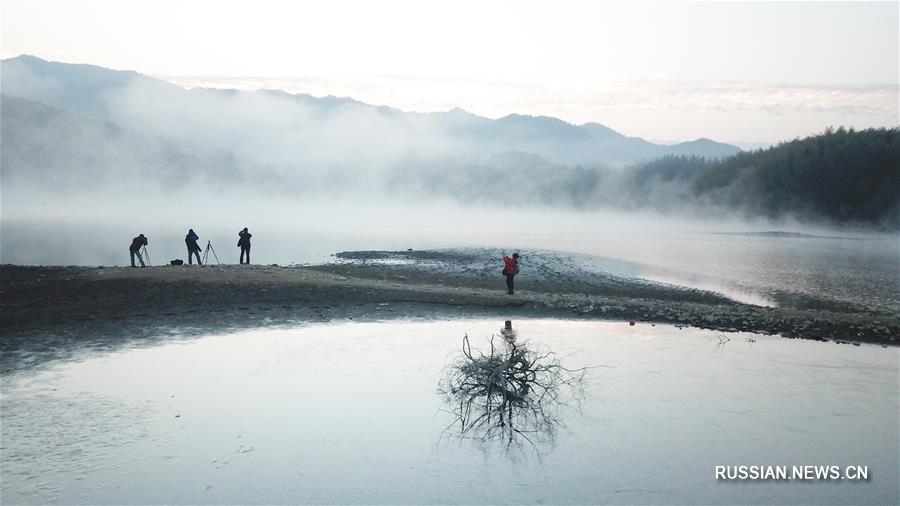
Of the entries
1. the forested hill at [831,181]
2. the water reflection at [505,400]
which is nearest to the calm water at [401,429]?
the water reflection at [505,400]

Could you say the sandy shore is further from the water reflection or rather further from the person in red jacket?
the water reflection

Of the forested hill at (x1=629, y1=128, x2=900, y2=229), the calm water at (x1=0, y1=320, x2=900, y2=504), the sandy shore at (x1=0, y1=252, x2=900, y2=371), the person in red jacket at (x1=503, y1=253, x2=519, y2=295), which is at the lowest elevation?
the calm water at (x1=0, y1=320, x2=900, y2=504)

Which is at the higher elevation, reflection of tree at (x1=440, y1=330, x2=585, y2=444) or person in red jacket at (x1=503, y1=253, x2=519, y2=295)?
person in red jacket at (x1=503, y1=253, x2=519, y2=295)

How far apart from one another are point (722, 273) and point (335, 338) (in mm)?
33921

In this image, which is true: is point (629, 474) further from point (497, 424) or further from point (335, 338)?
point (335, 338)

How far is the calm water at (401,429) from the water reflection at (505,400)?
1.11 ft

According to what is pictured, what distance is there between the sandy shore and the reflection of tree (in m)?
9.76

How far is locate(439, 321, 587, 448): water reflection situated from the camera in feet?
43.8

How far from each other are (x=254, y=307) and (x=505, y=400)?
1349 centimetres

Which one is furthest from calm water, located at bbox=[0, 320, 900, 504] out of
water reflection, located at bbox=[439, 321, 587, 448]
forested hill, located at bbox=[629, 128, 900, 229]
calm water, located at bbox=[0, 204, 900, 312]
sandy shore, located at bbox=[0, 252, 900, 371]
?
forested hill, located at bbox=[629, 128, 900, 229]

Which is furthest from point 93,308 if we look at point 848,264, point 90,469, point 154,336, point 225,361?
point 848,264

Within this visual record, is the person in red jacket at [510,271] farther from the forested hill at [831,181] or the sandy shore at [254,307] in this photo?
the forested hill at [831,181]

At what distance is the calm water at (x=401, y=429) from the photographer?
1077cm

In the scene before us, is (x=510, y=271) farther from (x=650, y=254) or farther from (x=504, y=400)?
(x=650, y=254)
